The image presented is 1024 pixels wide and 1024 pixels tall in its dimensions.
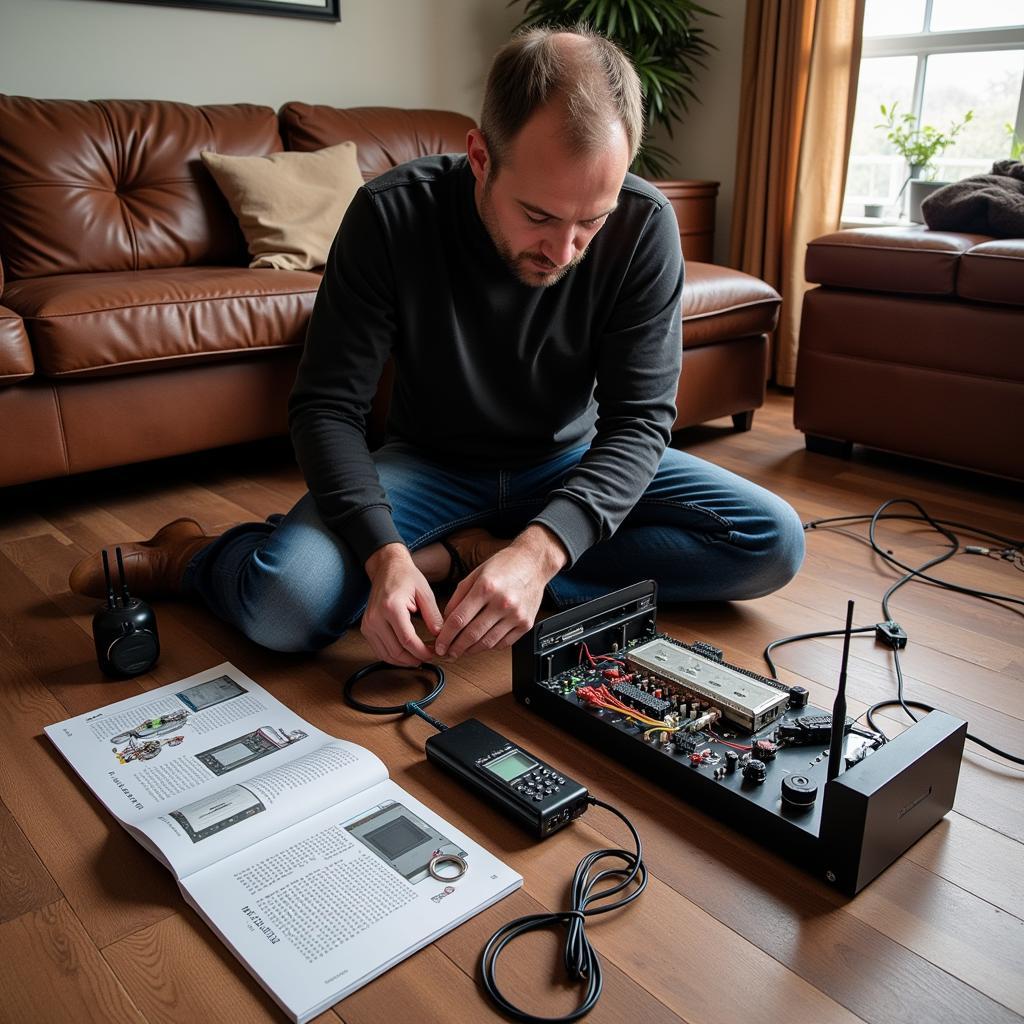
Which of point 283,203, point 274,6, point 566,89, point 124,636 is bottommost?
point 124,636

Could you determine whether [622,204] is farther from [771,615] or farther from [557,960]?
[557,960]

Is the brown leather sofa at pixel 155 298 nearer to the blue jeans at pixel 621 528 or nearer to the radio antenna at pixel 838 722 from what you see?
the blue jeans at pixel 621 528

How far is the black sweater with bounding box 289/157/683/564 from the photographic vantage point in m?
1.35

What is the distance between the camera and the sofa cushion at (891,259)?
2.19m

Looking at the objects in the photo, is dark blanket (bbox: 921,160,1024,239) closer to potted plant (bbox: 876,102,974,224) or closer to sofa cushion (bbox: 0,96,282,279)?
potted plant (bbox: 876,102,974,224)

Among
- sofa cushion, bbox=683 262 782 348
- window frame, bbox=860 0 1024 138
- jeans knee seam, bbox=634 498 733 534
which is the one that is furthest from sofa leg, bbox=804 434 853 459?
window frame, bbox=860 0 1024 138

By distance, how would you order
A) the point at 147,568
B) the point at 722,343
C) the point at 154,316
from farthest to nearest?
1. the point at 722,343
2. the point at 154,316
3. the point at 147,568

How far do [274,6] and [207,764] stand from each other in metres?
2.61

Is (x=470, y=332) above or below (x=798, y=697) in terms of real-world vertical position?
above

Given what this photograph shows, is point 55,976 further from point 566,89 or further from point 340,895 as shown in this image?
point 566,89

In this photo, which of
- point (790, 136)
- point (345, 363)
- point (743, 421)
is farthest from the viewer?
point (790, 136)

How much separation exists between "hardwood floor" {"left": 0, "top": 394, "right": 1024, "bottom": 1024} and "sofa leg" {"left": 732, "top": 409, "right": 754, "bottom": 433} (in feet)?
3.55

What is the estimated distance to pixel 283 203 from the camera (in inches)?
98.7

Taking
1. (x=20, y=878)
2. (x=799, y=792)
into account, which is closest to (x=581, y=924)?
(x=799, y=792)
